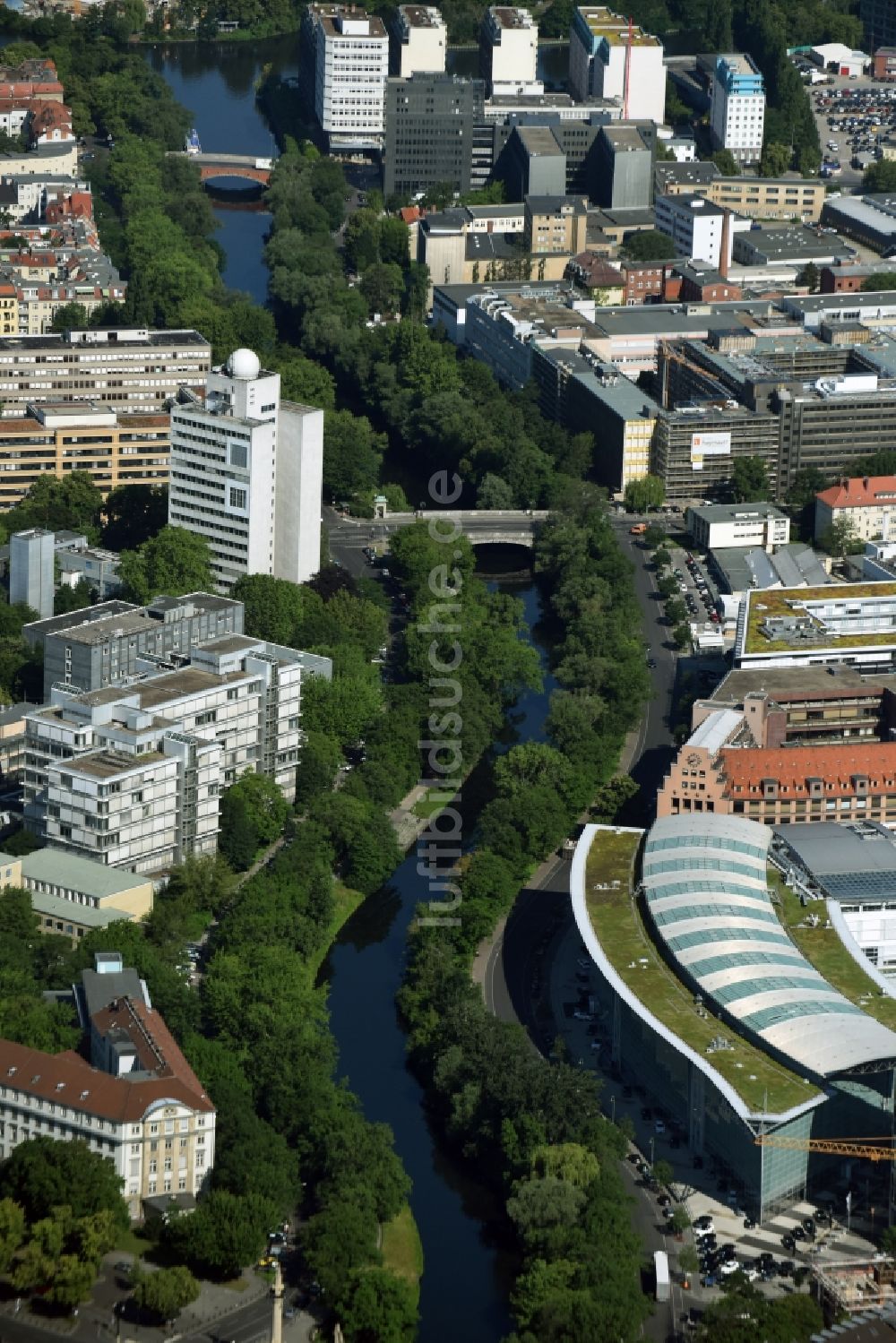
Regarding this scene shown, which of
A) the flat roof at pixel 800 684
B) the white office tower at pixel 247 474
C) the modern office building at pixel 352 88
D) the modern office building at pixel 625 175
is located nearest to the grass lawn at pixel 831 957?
the flat roof at pixel 800 684

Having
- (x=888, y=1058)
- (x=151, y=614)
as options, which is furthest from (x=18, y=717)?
(x=888, y=1058)

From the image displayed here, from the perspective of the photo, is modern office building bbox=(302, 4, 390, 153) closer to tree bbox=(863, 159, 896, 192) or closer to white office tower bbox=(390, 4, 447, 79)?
white office tower bbox=(390, 4, 447, 79)

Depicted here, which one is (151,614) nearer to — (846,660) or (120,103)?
(846,660)

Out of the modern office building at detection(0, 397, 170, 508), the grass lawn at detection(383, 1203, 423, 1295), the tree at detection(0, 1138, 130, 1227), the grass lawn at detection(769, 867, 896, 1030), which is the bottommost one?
the grass lawn at detection(383, 1203, 423, 1295)

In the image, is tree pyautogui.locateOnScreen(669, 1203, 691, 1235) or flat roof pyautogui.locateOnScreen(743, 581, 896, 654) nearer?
tree pyautogui.locateOnScreen(669, 1203, 691, 1235)

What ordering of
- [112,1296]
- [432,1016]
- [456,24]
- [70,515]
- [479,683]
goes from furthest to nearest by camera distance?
[456,24] < [70,515] < [479,683] < [432,1016] < [112,1296]

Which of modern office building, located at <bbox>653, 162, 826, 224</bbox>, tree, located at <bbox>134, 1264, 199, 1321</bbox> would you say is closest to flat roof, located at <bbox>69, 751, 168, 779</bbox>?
tree, located at <bbox>134, 1264, 199, 1321</bbox>

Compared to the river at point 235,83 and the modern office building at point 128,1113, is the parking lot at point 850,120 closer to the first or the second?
the river at point 235,83
